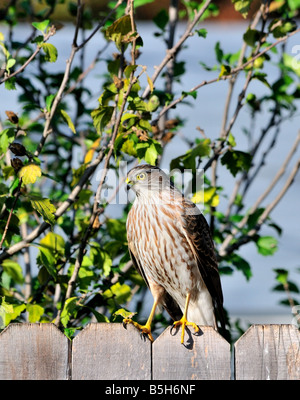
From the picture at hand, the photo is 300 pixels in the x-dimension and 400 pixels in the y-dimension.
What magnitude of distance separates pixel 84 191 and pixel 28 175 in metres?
0.65

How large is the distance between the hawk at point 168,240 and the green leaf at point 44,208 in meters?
0.73

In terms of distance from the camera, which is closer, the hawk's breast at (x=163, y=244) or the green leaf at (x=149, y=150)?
the green leaf at (x=149, y=150)

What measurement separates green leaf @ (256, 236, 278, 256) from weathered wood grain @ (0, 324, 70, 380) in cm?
166

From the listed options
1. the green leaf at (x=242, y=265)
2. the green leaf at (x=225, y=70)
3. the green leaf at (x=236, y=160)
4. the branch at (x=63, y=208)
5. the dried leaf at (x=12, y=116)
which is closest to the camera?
the dried leaf at (x=12, y=116)

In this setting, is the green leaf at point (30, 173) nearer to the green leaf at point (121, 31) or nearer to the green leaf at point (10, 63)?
the green leaf at point (10, 63)

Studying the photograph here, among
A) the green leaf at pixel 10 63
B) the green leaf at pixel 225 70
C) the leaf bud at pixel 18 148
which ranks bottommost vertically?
the leaf bud at pixel 18 148

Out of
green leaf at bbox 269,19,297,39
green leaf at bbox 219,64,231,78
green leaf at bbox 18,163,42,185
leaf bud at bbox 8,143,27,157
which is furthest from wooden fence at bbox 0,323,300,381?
green leaf at bbox 269,19,297,39

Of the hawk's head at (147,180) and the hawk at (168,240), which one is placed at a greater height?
the hawk's head at (147,180)

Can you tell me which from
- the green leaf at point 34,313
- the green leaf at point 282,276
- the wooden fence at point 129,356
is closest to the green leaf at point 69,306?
the green leaf at point 34,313

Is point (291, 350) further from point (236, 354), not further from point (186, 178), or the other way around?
point (186, 178)

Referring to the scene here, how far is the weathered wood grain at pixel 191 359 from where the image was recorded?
2.77m

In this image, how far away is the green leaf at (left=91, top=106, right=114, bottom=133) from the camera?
10.8 ft

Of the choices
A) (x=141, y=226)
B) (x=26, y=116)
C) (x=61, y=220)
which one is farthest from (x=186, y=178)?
(x=26, y=116)

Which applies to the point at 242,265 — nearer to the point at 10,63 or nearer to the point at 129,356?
the point at 129,356
